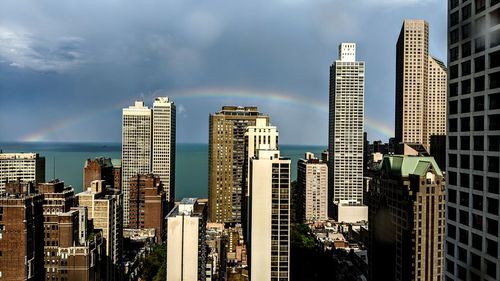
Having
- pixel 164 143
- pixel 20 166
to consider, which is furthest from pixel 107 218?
pixel 164 143

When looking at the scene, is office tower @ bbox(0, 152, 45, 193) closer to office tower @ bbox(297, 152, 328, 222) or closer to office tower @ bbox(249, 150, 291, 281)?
office tower @ bbox(297, 152, 328, 222)

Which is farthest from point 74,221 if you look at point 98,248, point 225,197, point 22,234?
point 225,197

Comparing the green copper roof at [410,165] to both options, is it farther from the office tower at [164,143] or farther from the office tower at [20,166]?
the office tower at [164,143]

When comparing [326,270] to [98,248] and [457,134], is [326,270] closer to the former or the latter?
[98,248]

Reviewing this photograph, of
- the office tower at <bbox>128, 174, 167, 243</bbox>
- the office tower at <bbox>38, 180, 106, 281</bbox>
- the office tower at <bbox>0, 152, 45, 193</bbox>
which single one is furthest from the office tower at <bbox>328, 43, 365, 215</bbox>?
the office tower at <bbox>38, 180, 106, 281</bbox>

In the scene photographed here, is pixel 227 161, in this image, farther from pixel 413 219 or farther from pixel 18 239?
pixel 413 219

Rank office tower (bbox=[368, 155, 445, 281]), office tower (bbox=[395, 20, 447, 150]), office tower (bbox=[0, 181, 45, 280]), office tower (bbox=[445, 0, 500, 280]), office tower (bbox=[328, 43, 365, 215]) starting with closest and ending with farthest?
1. office tower (bbox=[445, 0, 500, 280])
2. office tower (bbox=[368, 155, 445, 281])
3. office tower (bbox=[0, 181, 45, 280])
4. office tower (bbox=[328, 43, 365, 215])
5. office tower (bbox=[395, 20, 447, 150])
